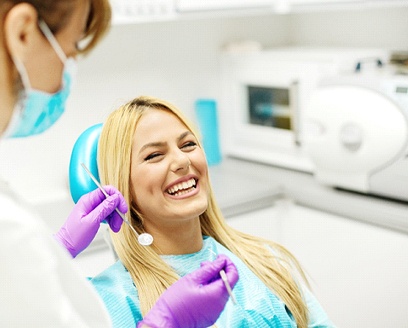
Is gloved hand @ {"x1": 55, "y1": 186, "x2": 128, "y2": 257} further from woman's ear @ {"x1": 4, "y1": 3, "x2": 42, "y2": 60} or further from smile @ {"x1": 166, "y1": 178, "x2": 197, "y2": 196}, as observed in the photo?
woman's ear @ {"x1": 4, "y1": 3, "x2": 42, "y2": 60}

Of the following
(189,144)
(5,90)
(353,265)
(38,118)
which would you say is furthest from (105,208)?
(353,265)

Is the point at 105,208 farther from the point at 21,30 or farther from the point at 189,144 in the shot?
the point at 21,30

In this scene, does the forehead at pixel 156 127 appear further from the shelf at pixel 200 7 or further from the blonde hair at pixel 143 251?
the shelf at pixel 200 7

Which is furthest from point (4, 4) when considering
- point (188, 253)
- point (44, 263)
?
point (188, 253)

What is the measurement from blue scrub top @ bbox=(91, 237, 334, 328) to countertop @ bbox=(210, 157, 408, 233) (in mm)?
633

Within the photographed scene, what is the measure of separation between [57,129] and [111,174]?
107cm

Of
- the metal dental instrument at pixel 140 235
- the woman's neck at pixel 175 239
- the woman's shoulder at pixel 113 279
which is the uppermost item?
the metal dental instrument at pixel 140 235

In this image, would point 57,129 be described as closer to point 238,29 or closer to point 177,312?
point 238,29

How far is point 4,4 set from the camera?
888 mm

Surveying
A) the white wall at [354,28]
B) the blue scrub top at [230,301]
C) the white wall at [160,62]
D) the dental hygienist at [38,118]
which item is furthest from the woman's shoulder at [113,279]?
the white wall at [354,28]

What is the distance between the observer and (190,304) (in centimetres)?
120

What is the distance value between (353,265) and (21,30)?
1.71m

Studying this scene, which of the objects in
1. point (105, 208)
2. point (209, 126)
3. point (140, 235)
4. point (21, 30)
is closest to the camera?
point (21, 30)

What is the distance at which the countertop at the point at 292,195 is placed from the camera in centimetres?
221
